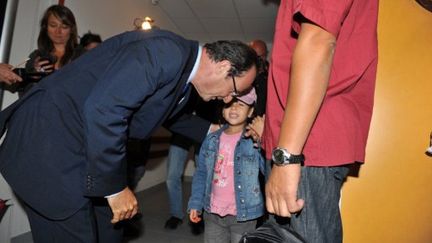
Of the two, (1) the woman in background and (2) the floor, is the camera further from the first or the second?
(2) the floor

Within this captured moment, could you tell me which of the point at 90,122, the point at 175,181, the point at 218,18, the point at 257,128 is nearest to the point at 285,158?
the point at 90,122

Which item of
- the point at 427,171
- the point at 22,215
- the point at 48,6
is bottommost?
the point at 22,215

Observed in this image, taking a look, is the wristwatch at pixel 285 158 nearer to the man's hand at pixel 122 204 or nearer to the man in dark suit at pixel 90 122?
the man in dark suit at pixel 90 122

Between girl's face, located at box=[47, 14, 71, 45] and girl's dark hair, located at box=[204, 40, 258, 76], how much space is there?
5.18ft

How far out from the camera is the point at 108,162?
1169mm

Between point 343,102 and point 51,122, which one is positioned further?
point 51,122

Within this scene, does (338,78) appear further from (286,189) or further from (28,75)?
(28,75)

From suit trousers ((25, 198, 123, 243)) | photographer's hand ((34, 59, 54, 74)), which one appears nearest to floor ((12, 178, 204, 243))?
photographer's hand ((34, 59, 54, 74))

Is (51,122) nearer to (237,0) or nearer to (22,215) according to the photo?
(22,215)

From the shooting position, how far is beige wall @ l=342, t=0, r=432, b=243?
5.09 ft

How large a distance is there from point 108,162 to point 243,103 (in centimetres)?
112

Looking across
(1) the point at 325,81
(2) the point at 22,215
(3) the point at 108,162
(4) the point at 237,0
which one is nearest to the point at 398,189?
(1) the point at 325,81

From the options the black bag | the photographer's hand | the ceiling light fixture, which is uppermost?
the ceiling light fixture

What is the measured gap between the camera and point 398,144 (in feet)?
5.28
